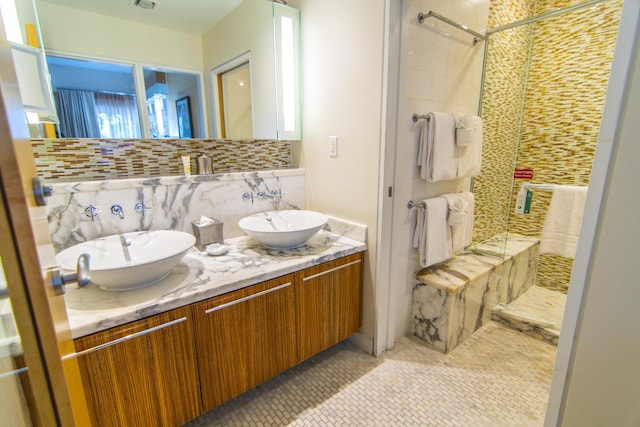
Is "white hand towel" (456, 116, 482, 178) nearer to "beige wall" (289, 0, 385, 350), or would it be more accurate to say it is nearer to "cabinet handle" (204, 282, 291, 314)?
"beige wall" (289, 0, 385, 350)

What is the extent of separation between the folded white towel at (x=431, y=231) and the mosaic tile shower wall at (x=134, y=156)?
1108 millimetres

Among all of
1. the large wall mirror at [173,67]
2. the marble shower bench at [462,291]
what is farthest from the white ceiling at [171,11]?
the marble shower bench at [462,291]

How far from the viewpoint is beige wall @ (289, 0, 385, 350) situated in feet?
5.30

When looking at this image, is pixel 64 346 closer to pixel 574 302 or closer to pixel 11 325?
pixel 11 325

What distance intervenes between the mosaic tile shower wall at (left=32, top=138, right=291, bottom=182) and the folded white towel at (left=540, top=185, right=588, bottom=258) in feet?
6.89

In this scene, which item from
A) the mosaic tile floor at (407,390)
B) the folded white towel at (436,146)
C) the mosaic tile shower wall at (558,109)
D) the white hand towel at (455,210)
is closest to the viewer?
the mosaic tile floor at (407,390)

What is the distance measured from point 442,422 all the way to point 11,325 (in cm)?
165

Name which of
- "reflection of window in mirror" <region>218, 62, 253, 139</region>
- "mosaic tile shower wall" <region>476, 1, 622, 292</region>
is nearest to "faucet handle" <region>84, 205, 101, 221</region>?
"reflection of window in mirror" <region>218, 62, 253, 139</region>

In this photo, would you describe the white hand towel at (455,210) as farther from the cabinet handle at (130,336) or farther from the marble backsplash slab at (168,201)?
the cabinet handle at (130,336)

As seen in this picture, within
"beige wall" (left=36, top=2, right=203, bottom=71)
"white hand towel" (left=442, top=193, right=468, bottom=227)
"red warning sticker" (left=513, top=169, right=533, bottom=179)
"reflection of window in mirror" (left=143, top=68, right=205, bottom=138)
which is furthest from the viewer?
"red warning sticker" (left=513, top=169, right=533, bottom=179)

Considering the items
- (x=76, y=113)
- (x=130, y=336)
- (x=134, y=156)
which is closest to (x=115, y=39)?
(x=76, y=113)

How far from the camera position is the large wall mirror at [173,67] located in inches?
55.2

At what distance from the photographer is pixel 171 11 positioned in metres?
1.61

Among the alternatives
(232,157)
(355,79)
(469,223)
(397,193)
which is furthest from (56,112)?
(469,223)
